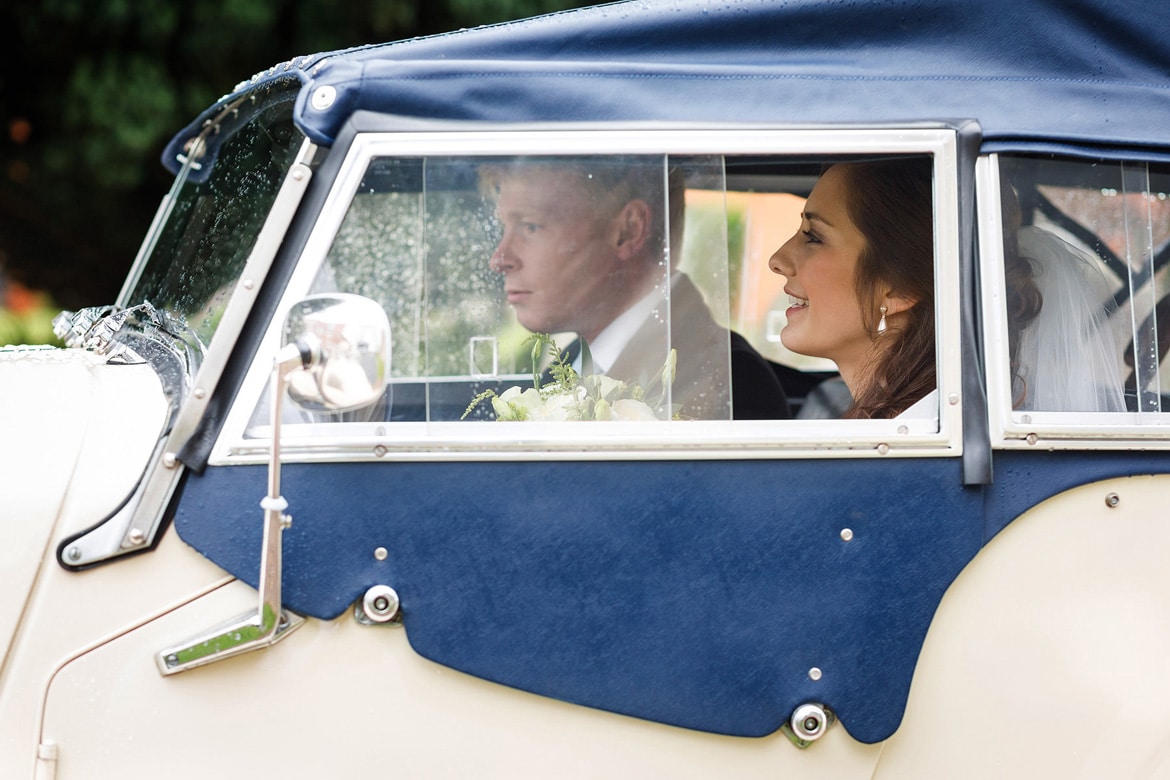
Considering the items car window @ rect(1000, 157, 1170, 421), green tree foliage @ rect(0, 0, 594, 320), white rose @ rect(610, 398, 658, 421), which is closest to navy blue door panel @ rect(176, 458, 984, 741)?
white rose @ rect(610, 398, 658, 421)

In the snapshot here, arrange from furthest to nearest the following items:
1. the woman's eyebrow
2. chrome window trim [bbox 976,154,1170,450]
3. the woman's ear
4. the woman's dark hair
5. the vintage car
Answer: the woman's eyebrow < the woman's ear < the woman's dark hair < chrome window trim [bbox 976,154,1170,450] < the vintage car

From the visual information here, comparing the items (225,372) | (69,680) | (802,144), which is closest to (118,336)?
(225,372)

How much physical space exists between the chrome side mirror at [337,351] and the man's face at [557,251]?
0.43 m

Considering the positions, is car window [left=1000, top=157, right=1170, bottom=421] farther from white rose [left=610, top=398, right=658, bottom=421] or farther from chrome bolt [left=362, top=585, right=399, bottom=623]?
chrome bolt [left=362, top=585, right=399, bottom=623]

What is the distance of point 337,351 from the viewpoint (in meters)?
1.68

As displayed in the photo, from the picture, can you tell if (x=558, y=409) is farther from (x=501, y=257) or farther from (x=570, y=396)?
(x=501, y=257)

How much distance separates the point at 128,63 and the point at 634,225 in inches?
220

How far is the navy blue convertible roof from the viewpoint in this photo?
2.01m

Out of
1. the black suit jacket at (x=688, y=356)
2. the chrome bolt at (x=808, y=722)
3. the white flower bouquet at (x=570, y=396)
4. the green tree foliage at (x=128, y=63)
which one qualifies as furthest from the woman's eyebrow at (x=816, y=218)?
the green tree foliage at (x=128, y=63)

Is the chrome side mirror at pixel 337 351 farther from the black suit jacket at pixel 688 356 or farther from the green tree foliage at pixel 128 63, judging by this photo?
the green tree foliage at pixel 128 63

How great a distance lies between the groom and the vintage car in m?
0.01

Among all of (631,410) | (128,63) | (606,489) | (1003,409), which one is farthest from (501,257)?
(128,63)

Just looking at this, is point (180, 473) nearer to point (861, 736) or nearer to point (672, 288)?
point (672, 288)

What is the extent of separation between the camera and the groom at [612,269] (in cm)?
205
